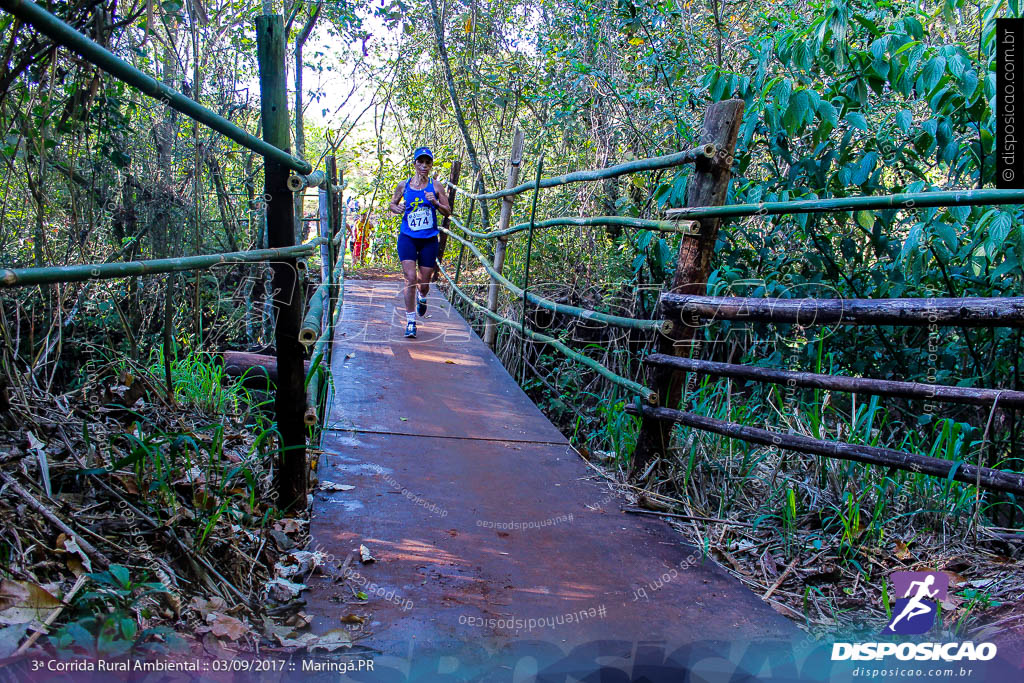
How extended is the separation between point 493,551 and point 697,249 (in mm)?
1207

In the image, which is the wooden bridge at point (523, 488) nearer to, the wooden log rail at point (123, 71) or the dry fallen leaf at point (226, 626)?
the wooden log rail at point (123, 71)

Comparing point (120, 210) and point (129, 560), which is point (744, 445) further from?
point (120, 210)

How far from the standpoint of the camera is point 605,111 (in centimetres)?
573

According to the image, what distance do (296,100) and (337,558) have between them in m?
8.08

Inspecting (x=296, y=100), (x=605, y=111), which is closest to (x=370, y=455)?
(x=605, y=111)

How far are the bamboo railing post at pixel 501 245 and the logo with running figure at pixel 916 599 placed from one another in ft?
11.8

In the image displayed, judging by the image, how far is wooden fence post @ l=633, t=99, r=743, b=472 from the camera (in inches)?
94.4

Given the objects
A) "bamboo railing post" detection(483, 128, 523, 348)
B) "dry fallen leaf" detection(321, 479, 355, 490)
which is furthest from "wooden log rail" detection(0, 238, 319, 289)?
"bamboo railing post" detection(483, 128, 523, 348)

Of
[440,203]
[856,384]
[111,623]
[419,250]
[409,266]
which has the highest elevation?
[440,203]

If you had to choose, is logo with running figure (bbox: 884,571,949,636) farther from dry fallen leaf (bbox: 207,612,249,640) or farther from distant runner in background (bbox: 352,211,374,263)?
distant runner in background (bbox: 352,211,374,263)

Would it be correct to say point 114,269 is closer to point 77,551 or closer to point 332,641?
point 77,551

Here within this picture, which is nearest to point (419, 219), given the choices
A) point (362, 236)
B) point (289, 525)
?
→ point (289, 525)

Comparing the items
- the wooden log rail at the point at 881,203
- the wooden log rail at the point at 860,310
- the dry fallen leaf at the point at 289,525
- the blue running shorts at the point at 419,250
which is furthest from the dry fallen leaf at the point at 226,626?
the blue running shorts at the point at 419,250

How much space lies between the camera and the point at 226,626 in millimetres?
1450
